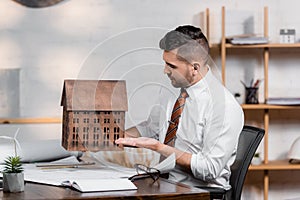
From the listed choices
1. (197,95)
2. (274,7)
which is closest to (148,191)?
(197,95)

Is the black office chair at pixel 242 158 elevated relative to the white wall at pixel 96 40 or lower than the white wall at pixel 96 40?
lower

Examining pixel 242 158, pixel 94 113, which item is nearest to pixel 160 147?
pixel 94 113

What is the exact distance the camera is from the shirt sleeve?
2453 mm

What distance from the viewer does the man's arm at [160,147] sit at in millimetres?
2164

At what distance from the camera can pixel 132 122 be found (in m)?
2.19

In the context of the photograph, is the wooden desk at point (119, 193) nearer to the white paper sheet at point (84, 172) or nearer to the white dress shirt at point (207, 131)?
the white paper sheet at point (84, 172)

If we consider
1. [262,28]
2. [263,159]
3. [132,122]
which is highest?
Answer: [262,28]

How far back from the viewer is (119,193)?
1882 mm

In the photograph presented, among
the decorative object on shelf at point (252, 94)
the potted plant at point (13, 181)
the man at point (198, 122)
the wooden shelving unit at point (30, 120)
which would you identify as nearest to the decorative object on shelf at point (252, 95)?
the decorative object on shelf at point (252, 94)

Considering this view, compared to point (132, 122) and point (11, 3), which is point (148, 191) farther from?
point (11, 3)

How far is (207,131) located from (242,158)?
228mm

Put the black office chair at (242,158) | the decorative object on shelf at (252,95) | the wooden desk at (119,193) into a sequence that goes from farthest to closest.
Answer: the decorative object on shelf at (252,95) < the black office chair at (242,158) < the wooden desk at (119,193)

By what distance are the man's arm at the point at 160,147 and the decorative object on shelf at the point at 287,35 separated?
178cm

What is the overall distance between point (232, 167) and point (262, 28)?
68.7 inches
